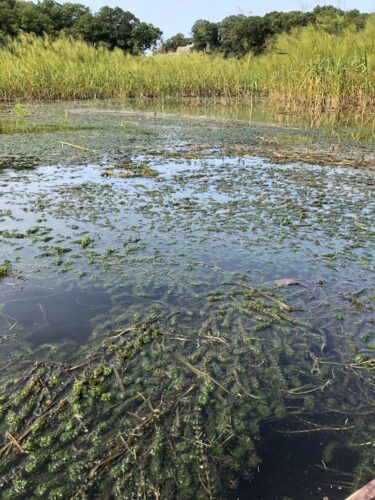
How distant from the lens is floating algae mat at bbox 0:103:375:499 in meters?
1.19

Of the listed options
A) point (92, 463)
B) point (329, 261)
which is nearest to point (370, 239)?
point (329, 261)

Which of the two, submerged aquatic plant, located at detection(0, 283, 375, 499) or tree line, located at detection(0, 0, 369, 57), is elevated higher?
tree line, located at detection(0, 0, 369, 57)

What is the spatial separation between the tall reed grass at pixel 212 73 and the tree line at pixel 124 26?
55.0 ft

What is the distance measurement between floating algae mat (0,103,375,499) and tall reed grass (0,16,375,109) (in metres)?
6.13

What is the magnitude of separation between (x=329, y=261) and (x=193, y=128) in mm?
5720

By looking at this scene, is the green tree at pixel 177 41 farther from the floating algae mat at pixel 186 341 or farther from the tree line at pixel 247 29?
the floating algae mat at pixel 186 341

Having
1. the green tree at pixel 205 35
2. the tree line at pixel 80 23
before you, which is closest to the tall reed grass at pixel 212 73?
the tree line at pixel 80 23

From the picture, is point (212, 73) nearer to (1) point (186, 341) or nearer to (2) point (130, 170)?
(2) point (130, 170)

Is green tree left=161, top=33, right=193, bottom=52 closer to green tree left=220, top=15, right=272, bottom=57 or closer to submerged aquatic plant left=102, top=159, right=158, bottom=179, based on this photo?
green tree left=220, top=15, right=272, bottom=57

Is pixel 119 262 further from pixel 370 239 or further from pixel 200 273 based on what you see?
pixel 370 239

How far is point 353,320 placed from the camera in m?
1.88

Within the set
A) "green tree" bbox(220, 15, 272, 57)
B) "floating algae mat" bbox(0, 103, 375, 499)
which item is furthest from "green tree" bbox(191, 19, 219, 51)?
"floating algae mat" bbox(0, 103, 375, 499)

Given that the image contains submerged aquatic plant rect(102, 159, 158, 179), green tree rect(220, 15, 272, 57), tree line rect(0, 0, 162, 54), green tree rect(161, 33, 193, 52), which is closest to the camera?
submerged aquatic plant rect(102, 159, 158, 179)

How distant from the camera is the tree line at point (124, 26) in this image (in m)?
28.7
